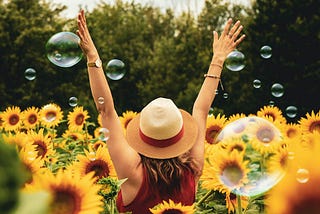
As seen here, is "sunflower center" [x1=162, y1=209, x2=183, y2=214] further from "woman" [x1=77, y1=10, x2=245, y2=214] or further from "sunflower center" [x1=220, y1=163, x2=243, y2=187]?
"woman" [x1=77, y1=10, x2=245, y2=214]

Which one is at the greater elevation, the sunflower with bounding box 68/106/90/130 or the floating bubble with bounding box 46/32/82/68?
the floating bubble with bounding box 46/32/82/68

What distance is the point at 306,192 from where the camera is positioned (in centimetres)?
34

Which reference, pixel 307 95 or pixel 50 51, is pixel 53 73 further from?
pixel 50 51

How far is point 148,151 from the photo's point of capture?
110 inches

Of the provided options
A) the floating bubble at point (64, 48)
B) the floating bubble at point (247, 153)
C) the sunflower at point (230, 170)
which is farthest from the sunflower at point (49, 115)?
the sunflower at point (230, 170)

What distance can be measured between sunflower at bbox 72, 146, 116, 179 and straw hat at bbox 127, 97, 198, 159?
148mm

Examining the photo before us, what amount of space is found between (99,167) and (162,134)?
368 millimetres

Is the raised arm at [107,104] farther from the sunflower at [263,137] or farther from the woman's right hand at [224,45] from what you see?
the woman's right hand at [224,45]

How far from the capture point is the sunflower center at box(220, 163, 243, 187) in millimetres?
1942

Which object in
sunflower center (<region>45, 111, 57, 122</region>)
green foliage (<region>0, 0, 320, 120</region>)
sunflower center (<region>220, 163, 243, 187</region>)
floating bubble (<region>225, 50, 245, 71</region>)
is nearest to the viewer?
sunflower center (<region>220, 163, 243, 187</region>)

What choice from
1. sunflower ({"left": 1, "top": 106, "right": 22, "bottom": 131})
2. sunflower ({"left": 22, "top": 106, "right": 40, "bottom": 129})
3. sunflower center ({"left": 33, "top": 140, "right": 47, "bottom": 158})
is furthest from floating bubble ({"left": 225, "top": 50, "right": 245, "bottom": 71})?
sunflower center ({"left": 33, "top": 140, "right": 47, "bottom": 158})

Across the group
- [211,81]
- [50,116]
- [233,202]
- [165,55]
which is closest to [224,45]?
[211,81]

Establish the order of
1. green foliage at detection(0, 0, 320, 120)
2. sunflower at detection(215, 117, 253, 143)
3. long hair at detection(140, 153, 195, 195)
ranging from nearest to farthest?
sunflower at detection(215, 117, 253, 143), long hair at detection(140, 153, 195, 195), green foliage at detection(0, 0, 320, 120)

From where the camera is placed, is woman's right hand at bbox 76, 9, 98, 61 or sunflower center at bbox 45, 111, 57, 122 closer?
woman's right hand at bbox 76, 9, 98, 61
